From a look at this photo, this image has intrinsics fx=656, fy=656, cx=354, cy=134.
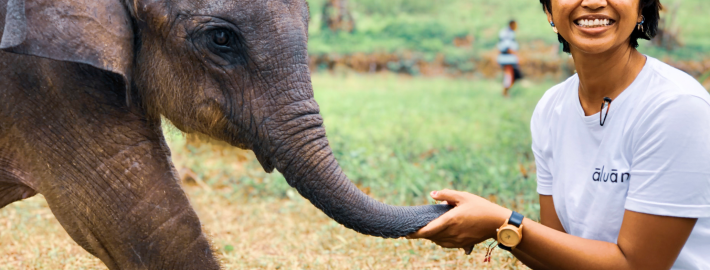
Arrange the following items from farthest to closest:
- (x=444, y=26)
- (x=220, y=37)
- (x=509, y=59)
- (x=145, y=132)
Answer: (x=444, y=26) < (x=509, y=59) < (x=145, y=132) < (x=220, y=37)

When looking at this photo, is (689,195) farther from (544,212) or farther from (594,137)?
(544,212)

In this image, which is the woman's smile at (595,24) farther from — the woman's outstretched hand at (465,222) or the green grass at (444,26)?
the green grass at (444,26)

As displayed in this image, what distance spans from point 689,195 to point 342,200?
1185 millimetres

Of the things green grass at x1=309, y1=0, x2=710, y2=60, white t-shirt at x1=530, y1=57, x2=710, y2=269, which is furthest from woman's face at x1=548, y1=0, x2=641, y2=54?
green grass at x1=309, y1=0, x2=710, y2=60

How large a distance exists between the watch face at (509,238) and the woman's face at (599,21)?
0.65 meters

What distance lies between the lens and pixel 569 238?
2240 mm

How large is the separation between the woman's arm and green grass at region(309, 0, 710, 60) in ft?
39.6

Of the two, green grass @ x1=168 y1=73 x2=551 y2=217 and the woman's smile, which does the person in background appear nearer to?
green grass @ x1=168 y1=73 x2=551 y2=217

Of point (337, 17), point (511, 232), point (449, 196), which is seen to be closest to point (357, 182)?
point (449, 196)

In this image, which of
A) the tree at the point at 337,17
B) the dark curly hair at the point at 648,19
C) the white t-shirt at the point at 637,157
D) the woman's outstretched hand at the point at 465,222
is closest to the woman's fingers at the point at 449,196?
the woman's outstretched hand at the point at 465,222

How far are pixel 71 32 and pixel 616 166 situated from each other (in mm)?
1994

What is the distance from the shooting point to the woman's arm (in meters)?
2.03

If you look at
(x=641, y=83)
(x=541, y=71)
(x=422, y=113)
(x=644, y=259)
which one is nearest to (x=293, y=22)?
(x=641, y=83)

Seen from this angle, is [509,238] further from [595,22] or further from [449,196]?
[595,22]
